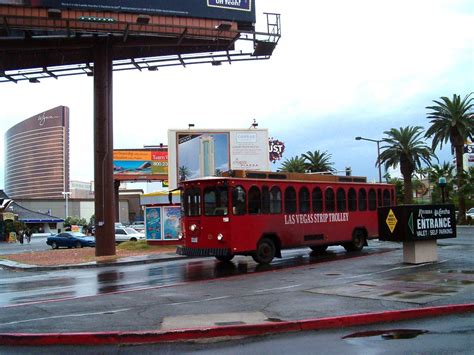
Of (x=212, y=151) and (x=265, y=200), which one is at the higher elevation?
(x=212, y=151)

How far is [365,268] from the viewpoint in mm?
15906

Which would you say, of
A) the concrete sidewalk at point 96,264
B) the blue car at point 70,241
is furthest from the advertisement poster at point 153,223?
the blue car at point 70,241

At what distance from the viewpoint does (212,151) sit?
128ft

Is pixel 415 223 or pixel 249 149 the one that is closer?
pixel 415 223

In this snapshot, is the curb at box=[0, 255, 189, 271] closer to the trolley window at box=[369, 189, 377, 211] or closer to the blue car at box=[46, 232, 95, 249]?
the trolley window at box=[369, 189, 377, 211]

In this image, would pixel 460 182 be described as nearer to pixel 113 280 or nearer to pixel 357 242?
pixel 357 242

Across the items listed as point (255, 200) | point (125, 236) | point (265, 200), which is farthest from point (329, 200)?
point (125, 236)

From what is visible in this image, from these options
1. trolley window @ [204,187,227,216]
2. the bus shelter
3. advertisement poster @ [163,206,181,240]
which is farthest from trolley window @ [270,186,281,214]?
advertisement poster @ [163,206,181,240]

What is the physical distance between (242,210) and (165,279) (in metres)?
3.51

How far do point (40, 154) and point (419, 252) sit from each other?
130m

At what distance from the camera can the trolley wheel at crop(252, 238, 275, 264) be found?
60.5 feet

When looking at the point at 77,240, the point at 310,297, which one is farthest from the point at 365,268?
the point at 77,240

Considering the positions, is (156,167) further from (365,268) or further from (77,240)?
(365,268)

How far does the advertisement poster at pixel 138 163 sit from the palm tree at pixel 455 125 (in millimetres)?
34278
